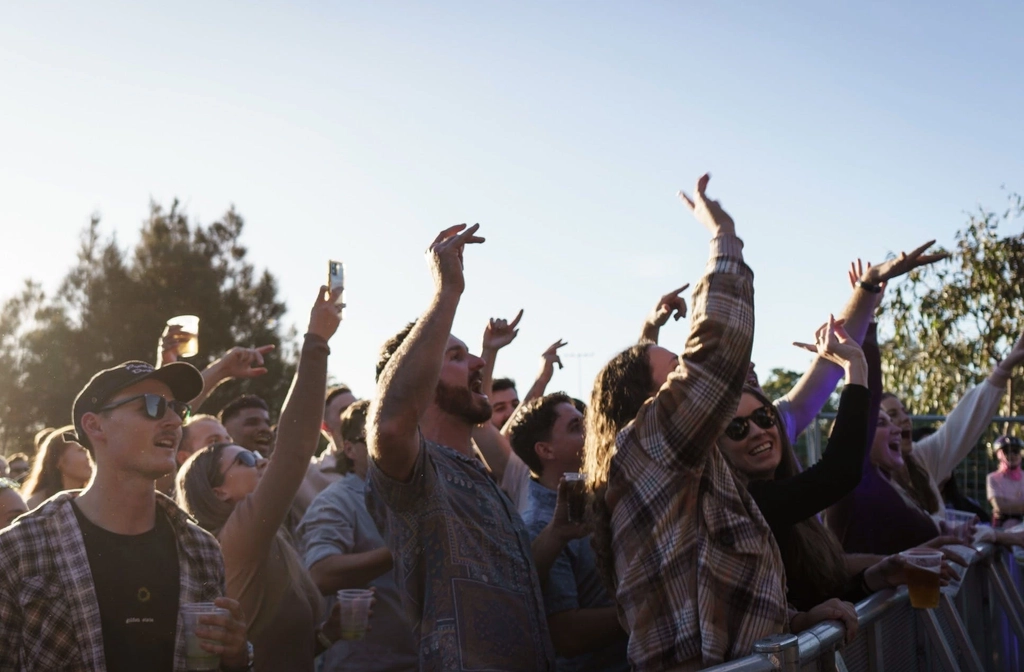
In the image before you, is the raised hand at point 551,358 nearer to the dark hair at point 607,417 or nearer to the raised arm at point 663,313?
the raised arm at point 663,313

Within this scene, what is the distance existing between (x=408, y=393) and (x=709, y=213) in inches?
39.5

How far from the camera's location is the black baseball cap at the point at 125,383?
3312 millimetres

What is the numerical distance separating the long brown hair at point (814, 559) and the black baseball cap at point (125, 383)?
183 centimetres

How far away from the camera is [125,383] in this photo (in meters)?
3.32

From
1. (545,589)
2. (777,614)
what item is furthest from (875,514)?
(777,614)

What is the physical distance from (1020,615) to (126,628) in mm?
4334

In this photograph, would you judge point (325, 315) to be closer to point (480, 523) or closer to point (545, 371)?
point (480, 523)

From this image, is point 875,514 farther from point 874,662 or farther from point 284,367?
point 284,367

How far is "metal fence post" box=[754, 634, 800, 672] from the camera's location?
95.1 inches

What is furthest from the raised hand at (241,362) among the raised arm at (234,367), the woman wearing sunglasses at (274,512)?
the woman wearing sunglasses at (274,512)

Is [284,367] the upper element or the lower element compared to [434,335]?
upper

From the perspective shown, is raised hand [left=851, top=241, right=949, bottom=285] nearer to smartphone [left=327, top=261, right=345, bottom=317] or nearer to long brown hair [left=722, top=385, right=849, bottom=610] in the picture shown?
long brown hair [left=722, top=385, right=849, bottom=610]

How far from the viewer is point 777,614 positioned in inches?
106

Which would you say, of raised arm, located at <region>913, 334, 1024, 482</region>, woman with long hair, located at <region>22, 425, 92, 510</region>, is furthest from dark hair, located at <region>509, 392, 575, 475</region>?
raised arm, located at <region>913, 334, 1024, 482</region>
